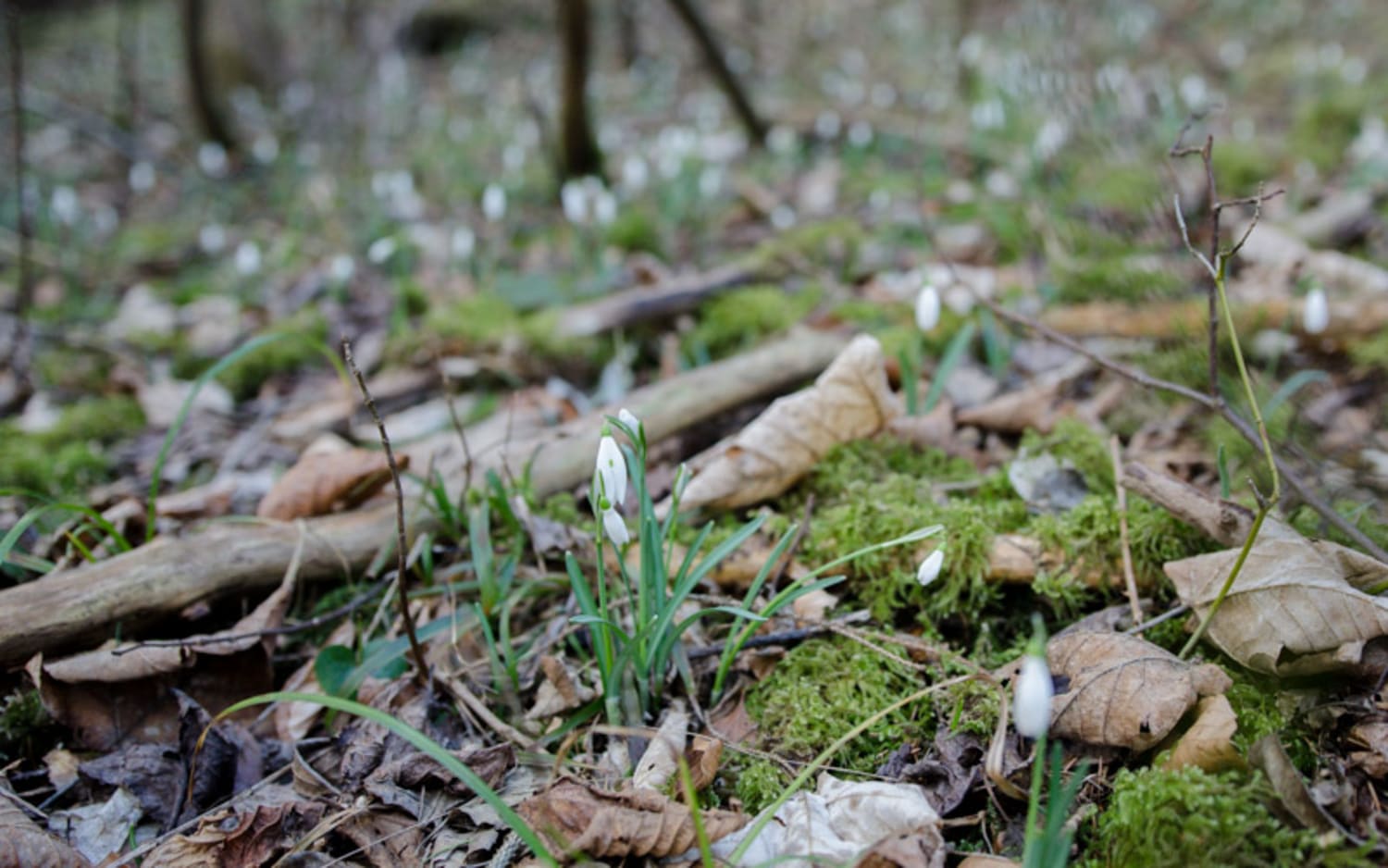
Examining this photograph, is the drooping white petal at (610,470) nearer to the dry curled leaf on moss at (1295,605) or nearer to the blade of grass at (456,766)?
the blade of grass at (456,766)

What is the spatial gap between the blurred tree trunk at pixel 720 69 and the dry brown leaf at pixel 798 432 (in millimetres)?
4197

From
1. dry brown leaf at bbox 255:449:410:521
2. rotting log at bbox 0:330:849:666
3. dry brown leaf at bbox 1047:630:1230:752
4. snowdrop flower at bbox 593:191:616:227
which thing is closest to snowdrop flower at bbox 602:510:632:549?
rotting log at bbox 0:330:849:666

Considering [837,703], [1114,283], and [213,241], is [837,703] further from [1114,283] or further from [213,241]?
[213,241]

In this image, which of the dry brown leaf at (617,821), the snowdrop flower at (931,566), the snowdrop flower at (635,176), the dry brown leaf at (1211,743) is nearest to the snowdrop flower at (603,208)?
the snowdrop flower at (635,176)

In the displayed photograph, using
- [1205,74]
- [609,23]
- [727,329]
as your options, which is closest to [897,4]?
[609,23]

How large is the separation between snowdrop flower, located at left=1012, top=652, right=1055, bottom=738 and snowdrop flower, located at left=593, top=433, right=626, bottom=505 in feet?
2.56

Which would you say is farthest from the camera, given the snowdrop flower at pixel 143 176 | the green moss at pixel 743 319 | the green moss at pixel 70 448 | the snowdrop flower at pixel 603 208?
the snowdrop flower at pixel 143 176

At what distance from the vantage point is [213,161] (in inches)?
303

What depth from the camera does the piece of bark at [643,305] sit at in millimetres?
3727

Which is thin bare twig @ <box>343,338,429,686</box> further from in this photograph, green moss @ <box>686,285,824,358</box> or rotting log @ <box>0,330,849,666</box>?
green moss @ <box>686,285,824,358</box>

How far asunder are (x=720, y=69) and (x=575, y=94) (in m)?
1.26

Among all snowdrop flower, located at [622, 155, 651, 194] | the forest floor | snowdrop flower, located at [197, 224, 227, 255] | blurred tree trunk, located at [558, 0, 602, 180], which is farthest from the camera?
snowdrop flower, located at [197, 224, 227, 255]

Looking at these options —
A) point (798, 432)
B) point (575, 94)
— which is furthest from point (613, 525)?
point (575, 94)

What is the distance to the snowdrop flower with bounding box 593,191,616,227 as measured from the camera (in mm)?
4805
